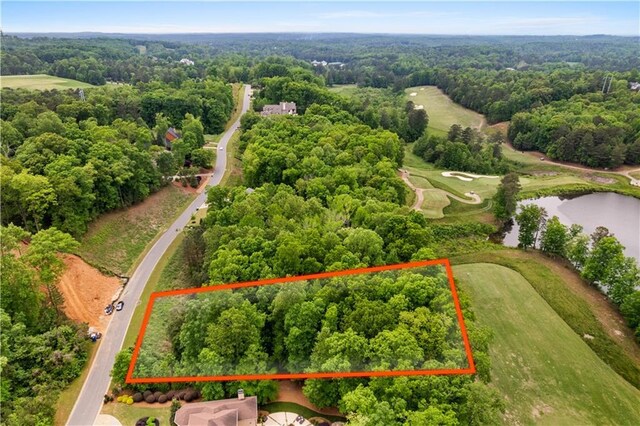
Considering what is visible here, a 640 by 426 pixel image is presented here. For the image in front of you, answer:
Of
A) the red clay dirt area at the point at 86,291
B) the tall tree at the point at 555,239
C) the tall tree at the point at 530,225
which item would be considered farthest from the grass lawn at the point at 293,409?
the tall tree at the point at 530,225

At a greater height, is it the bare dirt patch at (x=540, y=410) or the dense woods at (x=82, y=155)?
the dense woods at (x=82, y=155)

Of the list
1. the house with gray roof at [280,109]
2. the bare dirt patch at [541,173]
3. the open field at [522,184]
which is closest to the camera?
the open field at [522,184]

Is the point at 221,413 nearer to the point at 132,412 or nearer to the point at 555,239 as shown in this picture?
the point at 132,412

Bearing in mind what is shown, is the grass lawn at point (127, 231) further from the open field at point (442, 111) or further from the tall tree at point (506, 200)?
the open field at point (442, 111)

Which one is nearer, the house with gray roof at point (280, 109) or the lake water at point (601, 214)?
the lake water at point (601, 214)

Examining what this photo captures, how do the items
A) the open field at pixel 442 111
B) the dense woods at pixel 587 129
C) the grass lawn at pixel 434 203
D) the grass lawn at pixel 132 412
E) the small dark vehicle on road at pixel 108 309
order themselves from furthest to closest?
the open field at pixel 442 111
the dense woods at pixel 587 129
the grass lawn at pixel 434 203
the small dark vehicle on road at pixel 108 309
the grass lawn at pixel 132 412

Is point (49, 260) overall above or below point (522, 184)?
above

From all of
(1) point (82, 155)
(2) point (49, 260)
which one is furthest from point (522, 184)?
(2) point (49, 260)
